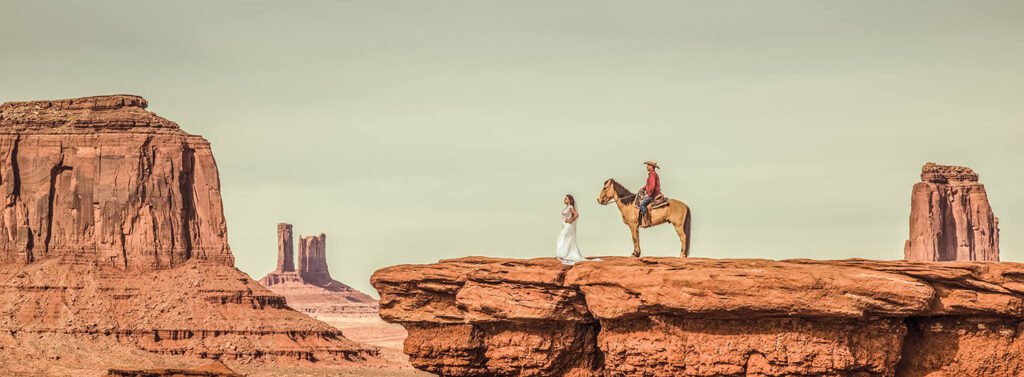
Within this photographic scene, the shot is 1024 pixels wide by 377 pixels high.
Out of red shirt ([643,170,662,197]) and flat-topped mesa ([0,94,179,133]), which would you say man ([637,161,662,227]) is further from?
flat-topped mesa ([0,94,179,133])

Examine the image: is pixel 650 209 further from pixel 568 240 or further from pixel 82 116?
pixel 82 116

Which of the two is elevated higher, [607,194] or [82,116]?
[82,116]

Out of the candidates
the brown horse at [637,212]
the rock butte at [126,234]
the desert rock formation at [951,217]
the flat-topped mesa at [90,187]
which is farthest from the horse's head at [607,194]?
the desert rock formation at [951,217]

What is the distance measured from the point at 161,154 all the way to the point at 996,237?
2902 inches

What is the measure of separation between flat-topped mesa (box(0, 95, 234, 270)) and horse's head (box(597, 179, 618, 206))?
101 meters

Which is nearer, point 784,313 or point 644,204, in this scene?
point 784,313

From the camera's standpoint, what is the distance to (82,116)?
485ft

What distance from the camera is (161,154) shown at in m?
149

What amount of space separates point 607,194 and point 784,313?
8.59m

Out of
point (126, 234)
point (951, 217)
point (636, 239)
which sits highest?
point (951, 217)

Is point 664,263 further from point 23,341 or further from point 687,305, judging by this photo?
point 23,341

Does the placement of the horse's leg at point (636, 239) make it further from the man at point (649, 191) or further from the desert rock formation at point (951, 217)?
the desert rock formation at point (951, 217)

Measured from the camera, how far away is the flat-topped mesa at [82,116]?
485 feet

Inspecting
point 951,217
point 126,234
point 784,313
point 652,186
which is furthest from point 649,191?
point 951,217
